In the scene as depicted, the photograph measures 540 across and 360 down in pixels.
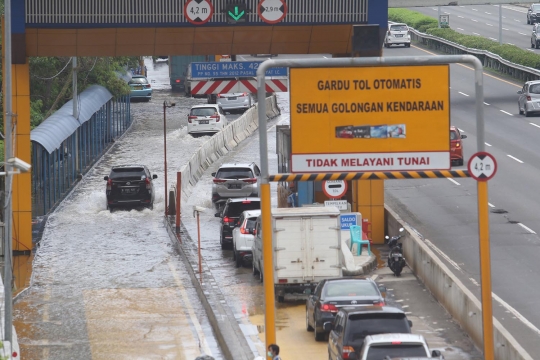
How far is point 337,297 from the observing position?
73.0ft

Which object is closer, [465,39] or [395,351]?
[395,351]

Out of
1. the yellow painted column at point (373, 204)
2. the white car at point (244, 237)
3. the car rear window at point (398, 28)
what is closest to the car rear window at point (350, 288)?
the white car at point (244, 237)

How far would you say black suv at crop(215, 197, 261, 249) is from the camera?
32.9 metres

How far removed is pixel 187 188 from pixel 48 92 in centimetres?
1265

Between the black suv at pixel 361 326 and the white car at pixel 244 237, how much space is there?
35.2ft

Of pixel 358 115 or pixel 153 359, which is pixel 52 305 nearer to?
pixel 153 359

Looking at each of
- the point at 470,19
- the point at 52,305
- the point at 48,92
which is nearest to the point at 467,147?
the point at 48,92

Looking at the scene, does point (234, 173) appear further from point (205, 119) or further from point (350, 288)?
point (350, 288)

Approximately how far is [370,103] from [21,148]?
16.2 metres

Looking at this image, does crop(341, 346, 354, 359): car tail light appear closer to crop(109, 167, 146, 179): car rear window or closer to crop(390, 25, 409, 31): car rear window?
crop(109, 167, 146, 179): car rear window

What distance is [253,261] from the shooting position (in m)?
29.0

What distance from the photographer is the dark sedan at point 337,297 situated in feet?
72.0

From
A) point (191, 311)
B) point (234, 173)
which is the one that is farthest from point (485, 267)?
point (234, 173)

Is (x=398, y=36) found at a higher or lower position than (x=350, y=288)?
higher
